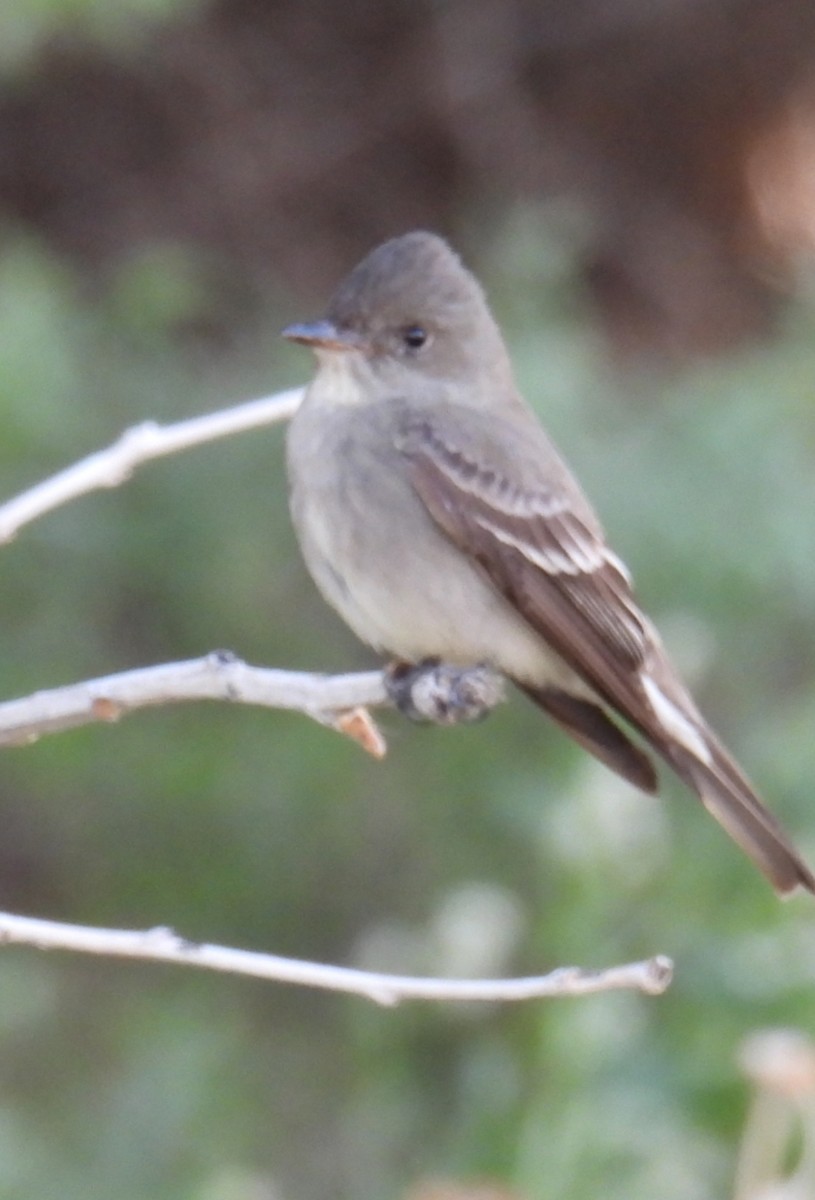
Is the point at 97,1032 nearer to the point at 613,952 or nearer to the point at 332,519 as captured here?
the point at 613,952

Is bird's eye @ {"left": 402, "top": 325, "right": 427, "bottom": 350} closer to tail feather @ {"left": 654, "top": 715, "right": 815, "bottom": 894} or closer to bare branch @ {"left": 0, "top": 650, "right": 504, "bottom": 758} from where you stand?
tail feather @ {"left": 654, "top": 715, "right": 815, "bottom": 894}

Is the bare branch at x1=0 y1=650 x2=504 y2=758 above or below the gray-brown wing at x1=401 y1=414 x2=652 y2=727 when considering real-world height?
below

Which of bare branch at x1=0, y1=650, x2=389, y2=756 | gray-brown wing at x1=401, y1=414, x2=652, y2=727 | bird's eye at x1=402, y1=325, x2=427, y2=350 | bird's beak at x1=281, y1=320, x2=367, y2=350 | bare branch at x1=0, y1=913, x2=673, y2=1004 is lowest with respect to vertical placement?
bare branch at x1=0, y1=913, x2=673, y2=1004

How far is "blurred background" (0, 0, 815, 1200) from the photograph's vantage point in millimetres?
3998

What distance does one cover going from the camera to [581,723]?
12.2 ft

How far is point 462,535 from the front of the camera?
3.59m

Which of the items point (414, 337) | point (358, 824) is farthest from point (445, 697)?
point (358, 824)

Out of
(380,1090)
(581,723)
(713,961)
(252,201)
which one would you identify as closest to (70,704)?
(581,723)

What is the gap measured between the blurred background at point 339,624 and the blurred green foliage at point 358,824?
0.01 meters

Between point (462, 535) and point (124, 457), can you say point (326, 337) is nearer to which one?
point (462, 535)

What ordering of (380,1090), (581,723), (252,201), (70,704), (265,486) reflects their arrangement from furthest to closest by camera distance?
(252,201) < (265,486) < (380,1090) < (581,723) < (70,704)

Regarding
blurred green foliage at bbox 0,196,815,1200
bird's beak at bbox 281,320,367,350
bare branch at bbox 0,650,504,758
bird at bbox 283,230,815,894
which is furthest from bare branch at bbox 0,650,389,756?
blurred green foliage at bbox 0,196,815,1200

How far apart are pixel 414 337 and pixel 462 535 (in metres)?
0.42

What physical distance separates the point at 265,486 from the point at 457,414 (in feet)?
5.27
